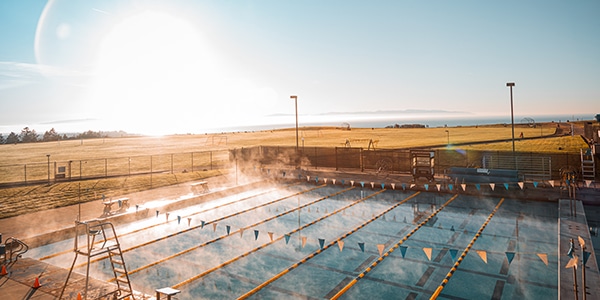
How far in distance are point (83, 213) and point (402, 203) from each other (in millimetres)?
16197

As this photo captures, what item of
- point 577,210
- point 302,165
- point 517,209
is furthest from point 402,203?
point 302,165

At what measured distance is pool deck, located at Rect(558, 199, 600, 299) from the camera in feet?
28.0

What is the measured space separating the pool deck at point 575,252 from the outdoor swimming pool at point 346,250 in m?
0.40

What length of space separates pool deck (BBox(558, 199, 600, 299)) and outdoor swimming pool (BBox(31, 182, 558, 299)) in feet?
1.32

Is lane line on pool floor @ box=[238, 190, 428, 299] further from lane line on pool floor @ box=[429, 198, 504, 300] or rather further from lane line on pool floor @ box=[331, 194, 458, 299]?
lane line on pool floor @ box=[429, 198, 504, 300]

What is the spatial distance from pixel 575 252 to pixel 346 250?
689 centimetres

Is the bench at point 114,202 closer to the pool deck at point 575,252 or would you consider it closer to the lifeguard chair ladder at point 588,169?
the pool deck at point 575,252

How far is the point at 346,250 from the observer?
1270 centimetres

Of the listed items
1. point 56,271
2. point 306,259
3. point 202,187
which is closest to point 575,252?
point 306,259

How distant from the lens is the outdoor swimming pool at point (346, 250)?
9.77 meters

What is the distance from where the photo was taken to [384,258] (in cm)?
1185

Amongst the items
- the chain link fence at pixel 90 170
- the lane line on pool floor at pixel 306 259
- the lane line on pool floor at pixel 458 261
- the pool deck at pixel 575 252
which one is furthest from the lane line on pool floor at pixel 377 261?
the chain link fence at pixel 90 170

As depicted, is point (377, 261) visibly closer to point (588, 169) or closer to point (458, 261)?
point (458, 261)

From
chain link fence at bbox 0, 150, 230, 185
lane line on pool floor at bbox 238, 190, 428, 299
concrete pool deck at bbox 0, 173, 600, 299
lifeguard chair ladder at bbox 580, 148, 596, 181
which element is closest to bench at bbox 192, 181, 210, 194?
concrete pool deck at bbox 0, 173, 600, 299
